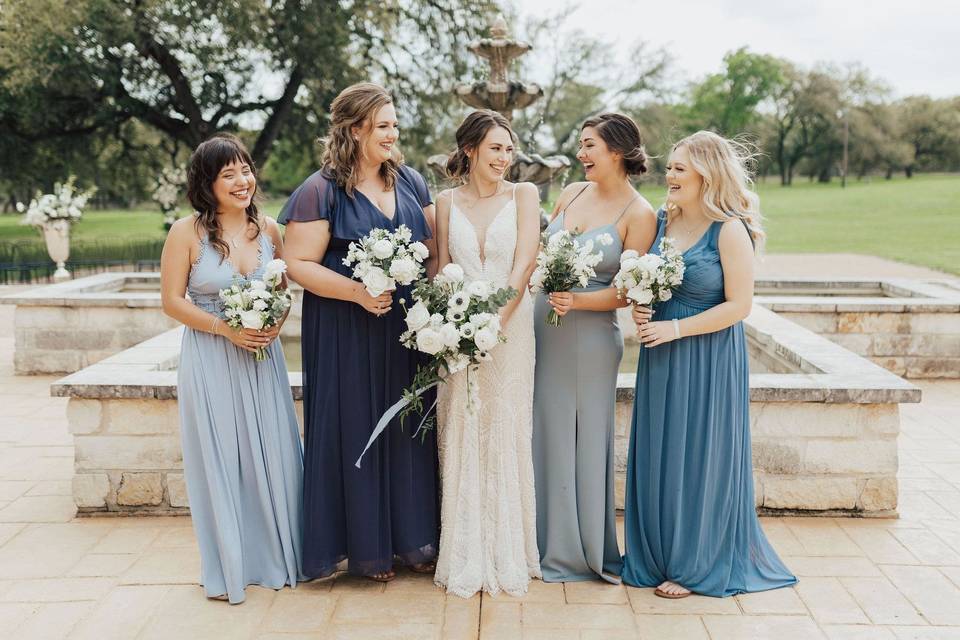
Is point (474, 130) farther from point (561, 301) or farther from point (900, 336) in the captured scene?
point (900, 336)

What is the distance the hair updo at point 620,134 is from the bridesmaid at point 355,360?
35.0 inches

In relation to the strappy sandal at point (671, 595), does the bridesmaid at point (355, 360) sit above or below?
above

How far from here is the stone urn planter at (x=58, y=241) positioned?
1559cm

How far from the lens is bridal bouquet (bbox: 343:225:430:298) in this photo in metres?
3.35

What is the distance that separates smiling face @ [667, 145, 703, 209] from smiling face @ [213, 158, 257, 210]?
197cm

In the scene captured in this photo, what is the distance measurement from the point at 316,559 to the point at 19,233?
100 feet

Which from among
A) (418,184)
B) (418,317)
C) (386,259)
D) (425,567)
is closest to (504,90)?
(418,184)

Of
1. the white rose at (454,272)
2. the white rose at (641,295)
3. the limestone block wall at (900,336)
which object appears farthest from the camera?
the limestone block wall at (900,336)

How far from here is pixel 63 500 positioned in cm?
508

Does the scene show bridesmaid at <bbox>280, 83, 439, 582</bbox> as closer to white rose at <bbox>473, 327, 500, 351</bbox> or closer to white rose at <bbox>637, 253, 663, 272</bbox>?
white rose at <bbox>473, 327, 500, 351</bbox>

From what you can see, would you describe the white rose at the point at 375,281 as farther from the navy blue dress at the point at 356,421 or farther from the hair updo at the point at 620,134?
the hair updo at the point at 620,134

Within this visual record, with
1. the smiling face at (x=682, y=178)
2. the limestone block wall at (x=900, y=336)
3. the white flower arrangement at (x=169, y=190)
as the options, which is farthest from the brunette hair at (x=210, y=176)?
the white flower arrangement at (x=169, y=190)

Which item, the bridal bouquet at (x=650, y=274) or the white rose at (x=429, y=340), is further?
the bridal bouquet at (x=650, y=274)

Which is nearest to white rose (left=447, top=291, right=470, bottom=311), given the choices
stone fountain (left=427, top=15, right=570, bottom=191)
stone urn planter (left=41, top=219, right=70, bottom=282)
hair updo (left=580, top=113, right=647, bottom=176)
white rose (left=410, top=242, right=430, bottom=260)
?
white rose (left=410, top=242, right=430, bottom=260)
